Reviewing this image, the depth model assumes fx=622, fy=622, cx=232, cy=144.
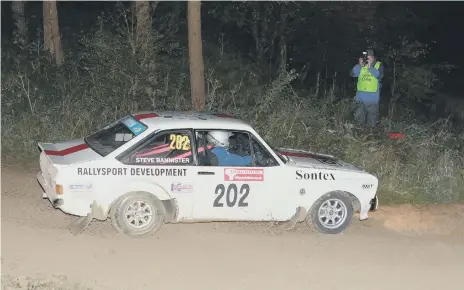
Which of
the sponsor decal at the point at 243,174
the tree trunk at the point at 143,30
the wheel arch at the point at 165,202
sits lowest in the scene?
the wheel arch at the point at 165,202

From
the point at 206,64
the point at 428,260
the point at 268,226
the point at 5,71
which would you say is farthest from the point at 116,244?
the point at 206,64

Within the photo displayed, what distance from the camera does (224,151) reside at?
763 centimetres

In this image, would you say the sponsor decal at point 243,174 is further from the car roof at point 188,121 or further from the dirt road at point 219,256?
the dirt road at point 219,256

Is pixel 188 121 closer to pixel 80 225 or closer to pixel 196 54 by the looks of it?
pixel 80 225

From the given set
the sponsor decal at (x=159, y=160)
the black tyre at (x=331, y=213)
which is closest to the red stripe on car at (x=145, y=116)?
the sponsor decal at (x=159, y=160)

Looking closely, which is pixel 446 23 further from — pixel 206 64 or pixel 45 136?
pixel 45 136

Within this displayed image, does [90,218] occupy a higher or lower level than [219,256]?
higher

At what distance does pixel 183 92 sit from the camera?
41.2ft

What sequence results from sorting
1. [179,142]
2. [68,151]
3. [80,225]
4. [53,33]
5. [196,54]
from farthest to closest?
1. [53,33]
2. [196,54]
3. [68,151]
4. [179,142]
5. [80,225]

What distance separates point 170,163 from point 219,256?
1194 mm

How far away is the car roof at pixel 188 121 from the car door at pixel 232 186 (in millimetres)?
92

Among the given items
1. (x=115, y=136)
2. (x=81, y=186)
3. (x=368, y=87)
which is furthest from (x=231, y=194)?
(x=368, y=87)

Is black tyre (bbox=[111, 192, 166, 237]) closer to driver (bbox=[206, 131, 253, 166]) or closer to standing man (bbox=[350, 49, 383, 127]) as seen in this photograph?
driver (bbox=[206, 131, 253, 166])

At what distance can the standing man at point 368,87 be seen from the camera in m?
11.7
